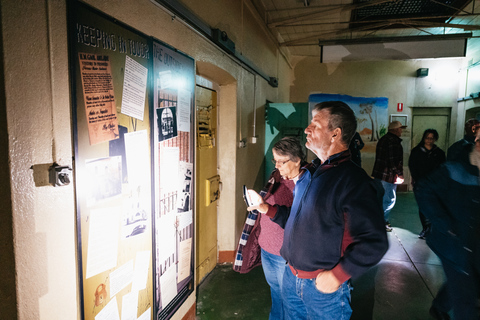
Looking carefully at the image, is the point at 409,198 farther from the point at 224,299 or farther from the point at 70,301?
the point at 70,301

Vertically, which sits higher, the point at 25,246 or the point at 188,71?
the point at 188,71

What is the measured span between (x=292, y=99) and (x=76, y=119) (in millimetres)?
8683

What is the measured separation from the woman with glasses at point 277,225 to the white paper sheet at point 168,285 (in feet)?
2.02

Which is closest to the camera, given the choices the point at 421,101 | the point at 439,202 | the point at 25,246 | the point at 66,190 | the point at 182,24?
the point at 25,246

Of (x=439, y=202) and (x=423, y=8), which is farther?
(x=423, y=8)

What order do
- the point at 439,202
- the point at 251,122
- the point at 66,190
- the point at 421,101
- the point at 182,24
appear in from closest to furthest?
the point at 66,190
the point at 439,202
the point at 182,24
the point at 251,122
the point at 421,101

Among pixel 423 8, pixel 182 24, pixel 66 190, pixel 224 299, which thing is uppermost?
pixel 423 8

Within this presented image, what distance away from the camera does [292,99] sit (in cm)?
947

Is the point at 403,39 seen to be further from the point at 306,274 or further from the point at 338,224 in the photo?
the point at 306,274

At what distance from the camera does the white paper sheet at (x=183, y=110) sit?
2.38 meters

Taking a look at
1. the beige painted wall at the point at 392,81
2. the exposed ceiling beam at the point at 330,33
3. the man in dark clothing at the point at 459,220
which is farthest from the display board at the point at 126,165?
the beige painted wall at the point at 392,81

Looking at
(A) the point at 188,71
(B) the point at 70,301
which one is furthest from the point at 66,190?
(A) the point at 188,71

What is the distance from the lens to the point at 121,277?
176 cm

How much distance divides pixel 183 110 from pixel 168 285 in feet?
4.93
